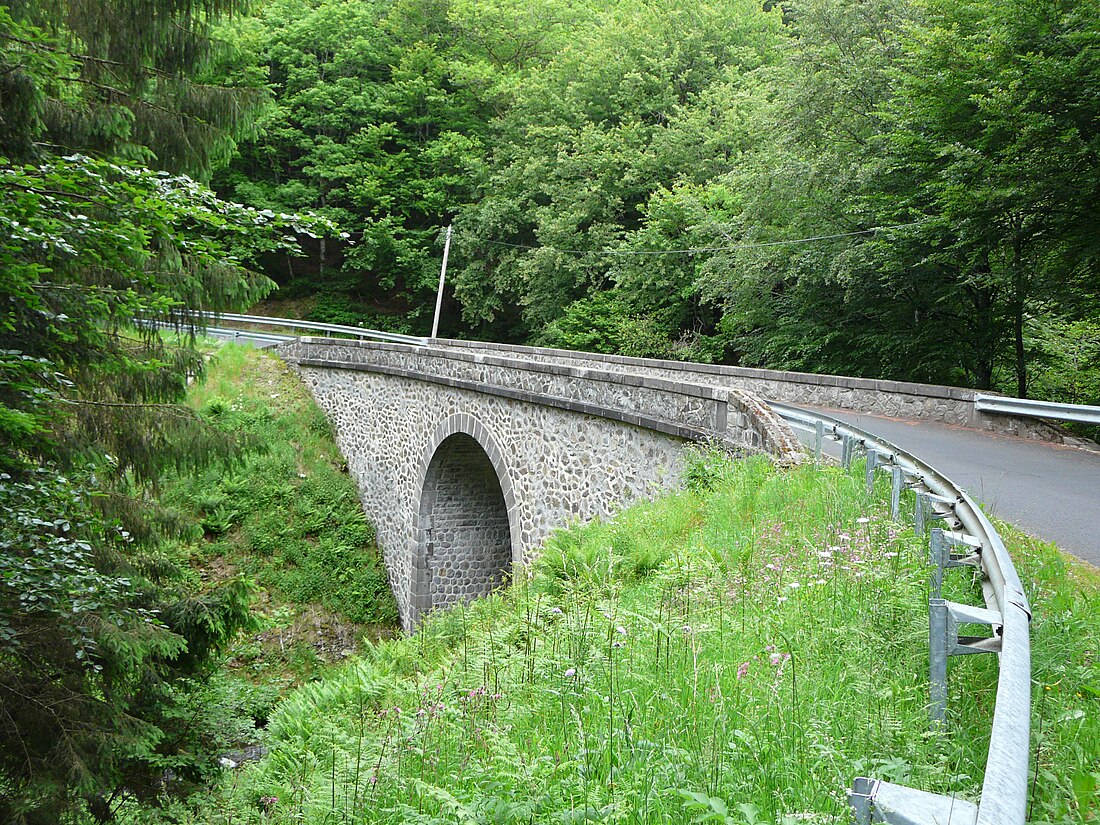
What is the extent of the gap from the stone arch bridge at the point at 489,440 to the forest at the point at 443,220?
3.99 metres

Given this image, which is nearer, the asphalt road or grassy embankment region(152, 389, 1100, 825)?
grassy embankment region(152, 389, 1100, 825)

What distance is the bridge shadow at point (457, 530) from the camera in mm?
16281

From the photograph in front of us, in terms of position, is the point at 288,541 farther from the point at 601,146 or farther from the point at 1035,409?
the point at 601,146

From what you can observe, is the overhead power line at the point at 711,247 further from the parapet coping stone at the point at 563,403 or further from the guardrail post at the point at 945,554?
the guardrail post at the point at 945,554

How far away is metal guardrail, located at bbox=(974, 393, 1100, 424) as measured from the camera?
8.64 metres

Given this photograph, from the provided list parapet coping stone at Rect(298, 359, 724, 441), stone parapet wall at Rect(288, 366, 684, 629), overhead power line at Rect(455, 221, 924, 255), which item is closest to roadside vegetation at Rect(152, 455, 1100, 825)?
parapet coping stone at Rect(298, 359, 724, 441)

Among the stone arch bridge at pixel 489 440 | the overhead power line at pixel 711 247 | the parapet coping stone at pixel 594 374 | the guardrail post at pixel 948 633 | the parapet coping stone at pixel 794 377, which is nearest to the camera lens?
the guardrail post at pixel 948 633

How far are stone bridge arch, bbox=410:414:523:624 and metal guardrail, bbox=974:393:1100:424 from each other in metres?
8.69

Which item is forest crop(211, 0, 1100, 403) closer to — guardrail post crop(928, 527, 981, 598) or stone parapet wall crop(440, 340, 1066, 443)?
stone parapet wall crop(440, 340, 1066, 443)

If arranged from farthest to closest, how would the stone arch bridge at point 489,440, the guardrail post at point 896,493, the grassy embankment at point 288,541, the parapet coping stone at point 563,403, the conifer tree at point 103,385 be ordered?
the grassy embankment at point 288,541
the stone arch bridge at point 489,440
the parapet coping stone at point 563,403
the conifer tree at point 103,385
the guardrail post at point 896,493

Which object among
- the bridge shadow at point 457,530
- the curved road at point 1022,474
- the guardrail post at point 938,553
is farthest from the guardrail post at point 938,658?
the bridge shadow at point 457,530

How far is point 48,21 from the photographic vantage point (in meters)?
6.12

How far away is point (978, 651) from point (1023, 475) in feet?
22.8

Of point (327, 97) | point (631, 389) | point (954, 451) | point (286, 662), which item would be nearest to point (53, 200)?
point (631, 389)
